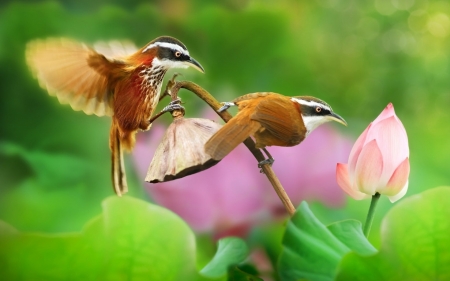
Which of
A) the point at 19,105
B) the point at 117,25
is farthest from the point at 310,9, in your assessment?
the point at 19,105

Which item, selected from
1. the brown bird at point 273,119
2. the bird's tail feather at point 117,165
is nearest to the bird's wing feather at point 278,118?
the brown bird at point 273,119

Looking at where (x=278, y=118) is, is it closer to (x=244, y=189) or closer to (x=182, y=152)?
(x=182, y=152)

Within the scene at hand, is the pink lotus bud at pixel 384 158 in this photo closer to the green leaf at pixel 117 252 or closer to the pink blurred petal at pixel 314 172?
the green leaf at pixel 117 252

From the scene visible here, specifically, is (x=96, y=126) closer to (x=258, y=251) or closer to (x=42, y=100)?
(x=42, y=100)

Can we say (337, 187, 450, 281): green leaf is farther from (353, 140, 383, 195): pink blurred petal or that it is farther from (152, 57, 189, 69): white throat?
(152, 57, 189, 69): white throat

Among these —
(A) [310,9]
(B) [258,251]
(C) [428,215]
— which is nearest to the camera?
(C) [428,215]
